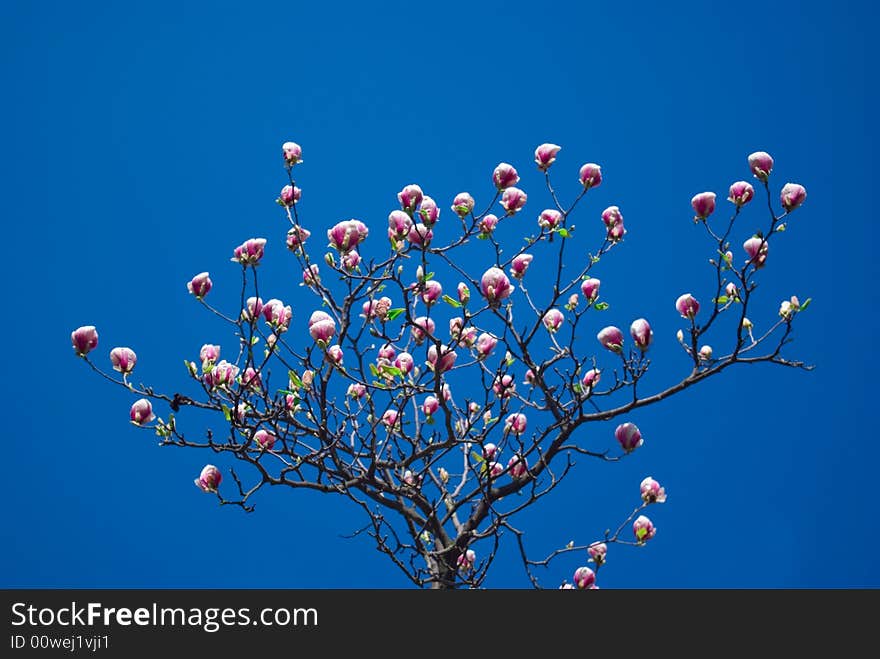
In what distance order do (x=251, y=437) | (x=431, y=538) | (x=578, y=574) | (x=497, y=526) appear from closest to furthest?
1. (x=251, y=437)
2. (x=497, y=526)
3. (x=578, y=574)
4. (x=431, y=538)

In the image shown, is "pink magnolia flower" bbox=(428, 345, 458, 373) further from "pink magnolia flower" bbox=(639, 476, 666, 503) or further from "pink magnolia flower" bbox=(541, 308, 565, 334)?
"pink magnolia flower" bbox=(639, 476, 666, 503)

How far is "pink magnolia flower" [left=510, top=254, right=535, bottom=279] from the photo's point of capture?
2949mm

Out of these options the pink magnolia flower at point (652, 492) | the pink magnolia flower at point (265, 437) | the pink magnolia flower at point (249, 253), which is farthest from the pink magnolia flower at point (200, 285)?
the pink magnolia flower at point (652, 492)

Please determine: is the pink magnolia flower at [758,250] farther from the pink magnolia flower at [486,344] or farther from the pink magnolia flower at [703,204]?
the pink magnolia flower at [486,344]

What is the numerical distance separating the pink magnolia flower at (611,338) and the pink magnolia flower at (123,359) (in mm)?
1790

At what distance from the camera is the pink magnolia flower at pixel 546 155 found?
2.78 metres

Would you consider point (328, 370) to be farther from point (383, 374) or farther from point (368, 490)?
point (368, 490)

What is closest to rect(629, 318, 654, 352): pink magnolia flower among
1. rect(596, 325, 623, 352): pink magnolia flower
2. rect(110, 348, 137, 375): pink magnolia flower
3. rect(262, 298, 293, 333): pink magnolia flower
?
rect(596, 325, 623, 352): pink magnolia flower

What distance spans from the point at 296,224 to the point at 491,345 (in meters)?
1.07

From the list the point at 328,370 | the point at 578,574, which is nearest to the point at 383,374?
the point at 328,370

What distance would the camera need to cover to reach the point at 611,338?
2494 mm

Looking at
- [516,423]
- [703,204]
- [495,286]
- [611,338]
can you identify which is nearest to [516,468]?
[516,423]

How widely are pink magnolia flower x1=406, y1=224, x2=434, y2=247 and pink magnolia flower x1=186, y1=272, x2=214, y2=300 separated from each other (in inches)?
34.5

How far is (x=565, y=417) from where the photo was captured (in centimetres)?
270
